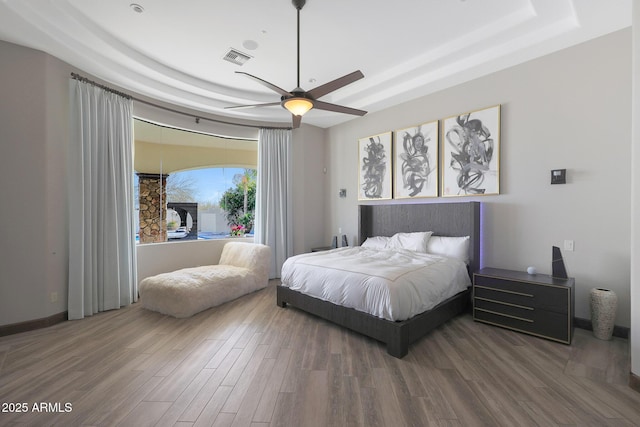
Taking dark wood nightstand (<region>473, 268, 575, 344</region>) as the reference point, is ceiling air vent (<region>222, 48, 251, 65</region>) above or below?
above

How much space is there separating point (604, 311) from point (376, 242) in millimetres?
2517

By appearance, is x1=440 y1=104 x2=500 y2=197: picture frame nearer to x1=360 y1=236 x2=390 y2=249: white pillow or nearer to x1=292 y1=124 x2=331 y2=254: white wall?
x1=360 y1=236 x2=390 y2=249: white pillow

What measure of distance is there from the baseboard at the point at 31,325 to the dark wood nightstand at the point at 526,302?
4677 mm

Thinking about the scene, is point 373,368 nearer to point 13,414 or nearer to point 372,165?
point 13,414

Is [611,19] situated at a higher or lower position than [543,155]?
higher

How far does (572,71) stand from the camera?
2859 millimetres

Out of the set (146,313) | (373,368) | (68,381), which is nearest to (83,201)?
(146,313)

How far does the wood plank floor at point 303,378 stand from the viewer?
1.65m

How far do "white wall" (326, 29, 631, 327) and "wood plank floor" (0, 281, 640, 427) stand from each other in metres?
0.81

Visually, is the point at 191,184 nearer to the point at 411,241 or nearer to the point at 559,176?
the point at 411,241

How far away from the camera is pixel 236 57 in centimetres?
336

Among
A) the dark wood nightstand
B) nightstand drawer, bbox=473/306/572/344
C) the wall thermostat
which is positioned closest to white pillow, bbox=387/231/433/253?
the dark wood nightstand

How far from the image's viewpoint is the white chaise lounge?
10.5 feet

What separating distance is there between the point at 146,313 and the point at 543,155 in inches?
199
